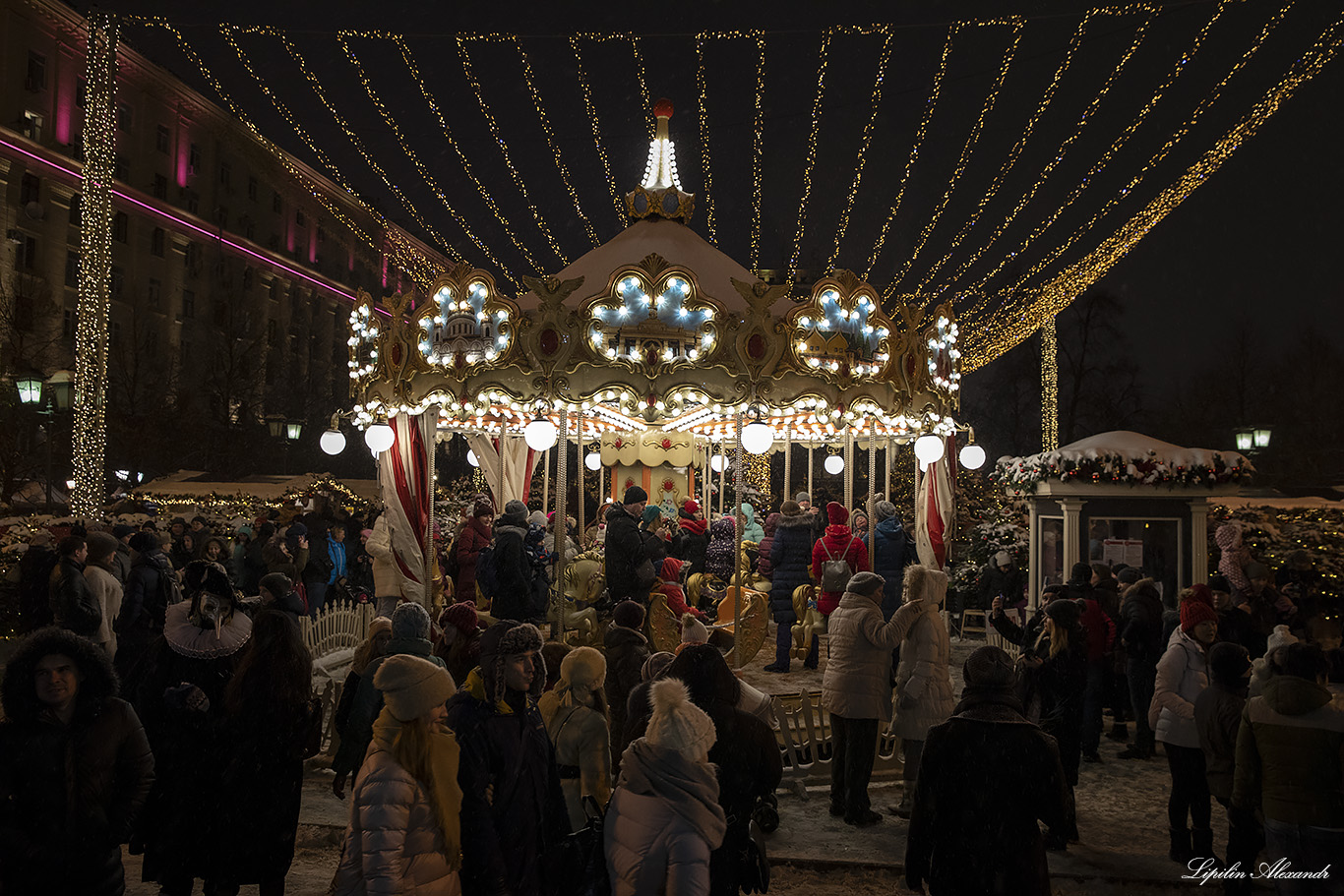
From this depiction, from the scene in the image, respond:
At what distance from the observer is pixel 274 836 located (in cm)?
427

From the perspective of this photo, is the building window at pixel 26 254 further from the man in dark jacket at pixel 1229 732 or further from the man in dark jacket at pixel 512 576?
the man in dark jacket at pixel 1229 732

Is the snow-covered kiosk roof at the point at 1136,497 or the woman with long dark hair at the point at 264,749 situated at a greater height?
the snow-covered kiosk roof at the point at 1136,497

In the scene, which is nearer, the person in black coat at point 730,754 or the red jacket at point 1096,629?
the person in black coat at point 730,754

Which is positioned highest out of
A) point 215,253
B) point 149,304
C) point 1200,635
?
point 215,253

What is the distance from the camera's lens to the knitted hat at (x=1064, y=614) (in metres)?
6.52

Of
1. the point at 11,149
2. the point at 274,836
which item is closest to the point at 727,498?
the point at 274,836

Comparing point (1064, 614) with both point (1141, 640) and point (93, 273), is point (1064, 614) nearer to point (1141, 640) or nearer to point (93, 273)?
point (1141, 640)

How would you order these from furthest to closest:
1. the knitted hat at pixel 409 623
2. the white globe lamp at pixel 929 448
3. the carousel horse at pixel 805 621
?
the carousel horse at pixel 805 621
the white globe lamp at pixel 929 448
the knitted hat at pixel 409 623

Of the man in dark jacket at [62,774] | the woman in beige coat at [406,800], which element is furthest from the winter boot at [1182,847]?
the man in dark jacket at [62,774]

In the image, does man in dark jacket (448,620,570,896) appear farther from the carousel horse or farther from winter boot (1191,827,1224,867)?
the carousel horse

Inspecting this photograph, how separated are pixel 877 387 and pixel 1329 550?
24.7ft

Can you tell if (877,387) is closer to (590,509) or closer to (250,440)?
(590,509)

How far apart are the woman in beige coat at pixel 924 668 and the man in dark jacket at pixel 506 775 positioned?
315 centimetres

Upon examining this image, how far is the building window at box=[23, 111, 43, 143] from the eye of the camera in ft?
97.6
